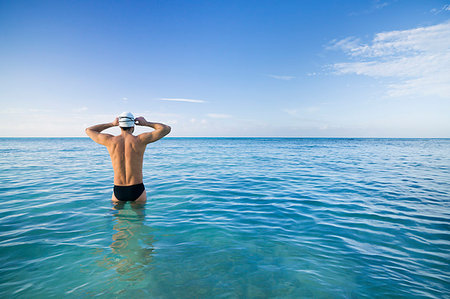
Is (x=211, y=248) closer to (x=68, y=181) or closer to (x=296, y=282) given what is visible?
(x=296, y=282)

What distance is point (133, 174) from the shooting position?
548cm

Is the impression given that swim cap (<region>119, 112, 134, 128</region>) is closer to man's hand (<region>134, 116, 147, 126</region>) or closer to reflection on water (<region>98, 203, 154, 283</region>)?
man's hand (<region>134, 116, 147, 126</region>)

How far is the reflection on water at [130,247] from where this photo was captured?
3.42m

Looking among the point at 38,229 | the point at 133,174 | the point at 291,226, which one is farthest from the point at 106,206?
the point at 291,226

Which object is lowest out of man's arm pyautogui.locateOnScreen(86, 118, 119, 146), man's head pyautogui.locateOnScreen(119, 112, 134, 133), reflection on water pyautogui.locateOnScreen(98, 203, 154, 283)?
reflection on water pyautogui.locateOnScreen(98, 203, 154, 283)

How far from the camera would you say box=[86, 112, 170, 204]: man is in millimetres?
5121

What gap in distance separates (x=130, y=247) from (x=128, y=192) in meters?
1.75

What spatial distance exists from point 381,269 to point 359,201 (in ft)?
14.3

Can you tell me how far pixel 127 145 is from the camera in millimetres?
5184

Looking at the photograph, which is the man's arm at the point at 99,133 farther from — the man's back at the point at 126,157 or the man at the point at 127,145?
the man's back at the point at 126,157

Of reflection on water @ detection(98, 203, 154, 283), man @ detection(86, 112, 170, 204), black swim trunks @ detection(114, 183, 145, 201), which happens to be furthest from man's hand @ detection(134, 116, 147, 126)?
reflection on water @ detection(98, 203, 154, 283)

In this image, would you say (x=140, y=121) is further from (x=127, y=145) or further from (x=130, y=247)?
(x=130, y=247)

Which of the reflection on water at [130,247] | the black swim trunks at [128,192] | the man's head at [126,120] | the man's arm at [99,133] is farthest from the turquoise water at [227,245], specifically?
the man's head at [126,120]

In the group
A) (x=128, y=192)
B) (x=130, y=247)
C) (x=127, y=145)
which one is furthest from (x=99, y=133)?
(x=130, y=247)
